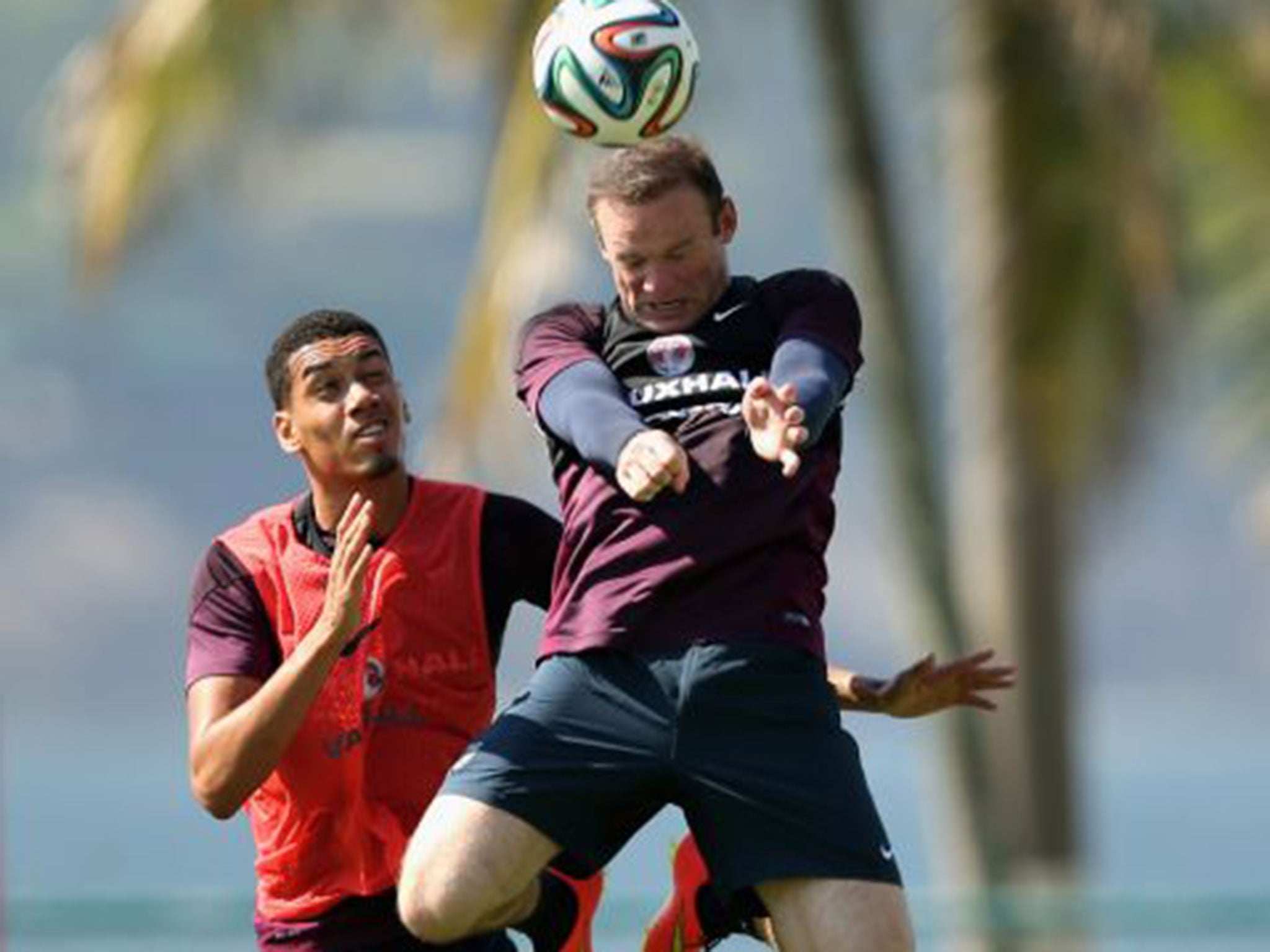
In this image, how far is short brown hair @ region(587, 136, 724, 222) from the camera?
848 centimetres

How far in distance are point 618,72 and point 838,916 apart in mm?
1946

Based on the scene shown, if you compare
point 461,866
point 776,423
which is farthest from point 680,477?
point 461,866

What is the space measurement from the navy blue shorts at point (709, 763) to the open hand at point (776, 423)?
469 mm

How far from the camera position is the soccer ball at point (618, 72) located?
895 centimetres

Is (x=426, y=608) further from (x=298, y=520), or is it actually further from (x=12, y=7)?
(x=12, y=7)

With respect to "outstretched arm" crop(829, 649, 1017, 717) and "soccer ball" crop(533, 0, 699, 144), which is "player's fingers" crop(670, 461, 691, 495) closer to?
"outstretched arm" crop(829, 649, 1017, 717)

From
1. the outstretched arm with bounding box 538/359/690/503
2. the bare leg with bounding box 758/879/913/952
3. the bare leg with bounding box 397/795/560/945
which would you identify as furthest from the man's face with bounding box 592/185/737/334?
the bare leg with bounding box 758/879/913/952

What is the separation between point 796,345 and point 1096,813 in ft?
234

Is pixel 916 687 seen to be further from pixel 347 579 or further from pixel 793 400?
pixel 347 579

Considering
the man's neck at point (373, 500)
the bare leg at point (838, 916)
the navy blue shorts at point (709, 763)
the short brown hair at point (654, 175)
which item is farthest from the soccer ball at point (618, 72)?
the bare leg at point (838, 916)

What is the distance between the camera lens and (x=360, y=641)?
8.88 m

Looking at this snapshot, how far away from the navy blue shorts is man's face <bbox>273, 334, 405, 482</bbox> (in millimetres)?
763

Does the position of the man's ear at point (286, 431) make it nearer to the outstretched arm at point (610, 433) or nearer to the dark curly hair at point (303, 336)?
the dark curly hair at point (303, 336)

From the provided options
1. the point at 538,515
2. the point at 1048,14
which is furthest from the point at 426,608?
the point at 1048,14
